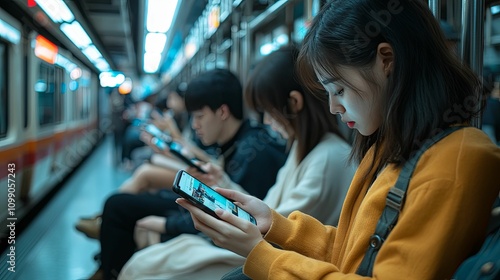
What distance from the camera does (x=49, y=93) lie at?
242 inches

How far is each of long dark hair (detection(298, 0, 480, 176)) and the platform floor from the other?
1847 mm

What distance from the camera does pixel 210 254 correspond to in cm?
177

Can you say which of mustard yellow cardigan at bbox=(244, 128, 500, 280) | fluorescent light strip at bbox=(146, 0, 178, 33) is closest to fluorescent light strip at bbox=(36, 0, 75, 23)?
fluorescent light strip at bbox=(146, 0, 178, 33)

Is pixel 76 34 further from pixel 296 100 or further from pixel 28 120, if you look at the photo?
pixel 296 100

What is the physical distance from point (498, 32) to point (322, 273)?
9.17ft

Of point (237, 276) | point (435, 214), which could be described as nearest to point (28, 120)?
point (237, 276)

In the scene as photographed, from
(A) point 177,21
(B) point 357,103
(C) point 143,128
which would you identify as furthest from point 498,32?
(A) point 177,21

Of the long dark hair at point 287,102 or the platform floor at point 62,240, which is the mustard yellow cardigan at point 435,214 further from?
the platform floor at point 62,240

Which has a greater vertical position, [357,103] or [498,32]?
[498,32]

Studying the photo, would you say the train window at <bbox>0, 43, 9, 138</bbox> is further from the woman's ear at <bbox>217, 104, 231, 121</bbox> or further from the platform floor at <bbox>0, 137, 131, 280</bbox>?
the woman's ear at <bbox>217, 104, 231, 121</bbox>

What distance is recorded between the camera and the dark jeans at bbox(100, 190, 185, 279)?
2533 mm

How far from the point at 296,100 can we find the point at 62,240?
259cm

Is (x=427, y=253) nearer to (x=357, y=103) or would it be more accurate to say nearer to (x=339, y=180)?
(x=357, y=103)

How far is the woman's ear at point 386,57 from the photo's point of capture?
1038mm
